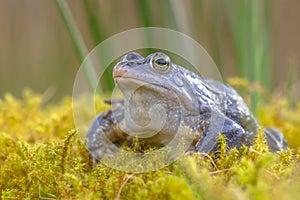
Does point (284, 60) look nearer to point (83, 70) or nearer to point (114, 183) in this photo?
point (83, 70)

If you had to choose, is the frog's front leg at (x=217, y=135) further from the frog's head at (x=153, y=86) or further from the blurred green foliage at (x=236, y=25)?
the blurred green foliage at (x=236, y=25)

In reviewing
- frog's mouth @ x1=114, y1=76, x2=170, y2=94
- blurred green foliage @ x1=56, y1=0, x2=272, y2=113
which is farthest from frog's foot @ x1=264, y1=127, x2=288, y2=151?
frog's mouth @ x1=114, y1=76, x2=170, y2=94

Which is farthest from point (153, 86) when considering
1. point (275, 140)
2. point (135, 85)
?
point (275, 140)

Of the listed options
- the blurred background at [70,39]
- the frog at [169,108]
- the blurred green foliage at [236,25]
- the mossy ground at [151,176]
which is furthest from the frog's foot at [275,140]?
the blurred background at [70,39]

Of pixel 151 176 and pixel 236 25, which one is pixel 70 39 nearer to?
pixel 236 25

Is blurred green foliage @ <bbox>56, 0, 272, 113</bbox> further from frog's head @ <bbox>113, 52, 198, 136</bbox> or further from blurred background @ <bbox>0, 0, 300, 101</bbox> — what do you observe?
frog's head @ <bbox>113, 52, 198, 136</bbox>

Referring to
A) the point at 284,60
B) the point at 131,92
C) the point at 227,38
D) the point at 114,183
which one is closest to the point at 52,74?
the point at 227,38
